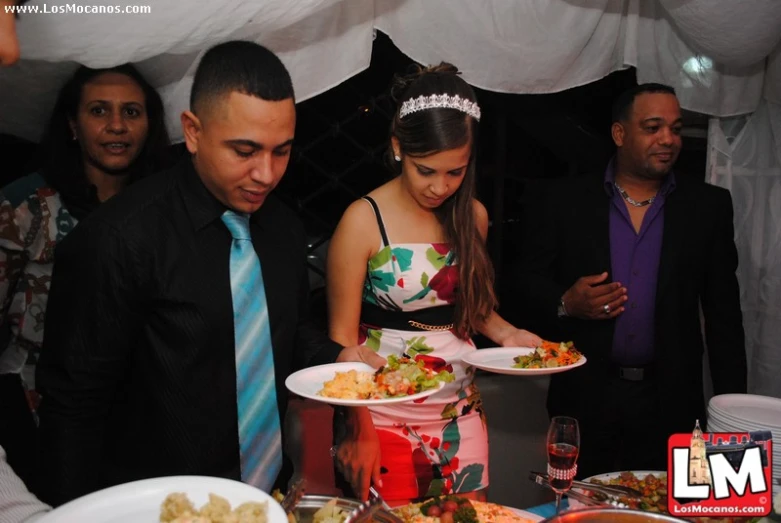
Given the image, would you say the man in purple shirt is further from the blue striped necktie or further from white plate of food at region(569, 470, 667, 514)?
the blue striped necktie

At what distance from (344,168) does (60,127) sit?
136 cm

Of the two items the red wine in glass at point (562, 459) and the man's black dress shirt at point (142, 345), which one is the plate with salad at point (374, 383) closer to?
the man's black dress shirt at point (142, 345)

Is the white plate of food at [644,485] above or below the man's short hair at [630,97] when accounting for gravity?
below

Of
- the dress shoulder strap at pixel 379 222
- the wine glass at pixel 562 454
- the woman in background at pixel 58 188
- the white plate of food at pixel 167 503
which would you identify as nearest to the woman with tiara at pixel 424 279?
the dress shoulder strap at pixel 379 222

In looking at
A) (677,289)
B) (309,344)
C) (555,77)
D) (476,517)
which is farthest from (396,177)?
(677,289)

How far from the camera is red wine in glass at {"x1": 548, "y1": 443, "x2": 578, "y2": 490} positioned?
1.47 meters

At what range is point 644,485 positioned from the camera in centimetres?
187

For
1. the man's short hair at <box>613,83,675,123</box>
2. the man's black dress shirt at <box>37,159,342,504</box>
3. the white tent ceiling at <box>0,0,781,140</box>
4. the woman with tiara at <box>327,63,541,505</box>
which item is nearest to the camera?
the man's black dress shirt at <box>37,159,342,504</box>

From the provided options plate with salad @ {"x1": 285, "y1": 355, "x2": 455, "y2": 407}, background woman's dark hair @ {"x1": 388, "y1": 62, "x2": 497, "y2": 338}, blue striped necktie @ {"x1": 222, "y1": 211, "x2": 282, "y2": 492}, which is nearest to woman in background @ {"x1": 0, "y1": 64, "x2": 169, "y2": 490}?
blue striped necktie @ {"x1": 222, "y1": 211, "x2": 282, "y2": 492}

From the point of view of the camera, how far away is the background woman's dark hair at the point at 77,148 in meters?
2.00

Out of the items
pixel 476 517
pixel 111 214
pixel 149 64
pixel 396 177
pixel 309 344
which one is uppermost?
pixel 149 64

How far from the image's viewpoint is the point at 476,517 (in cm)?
157

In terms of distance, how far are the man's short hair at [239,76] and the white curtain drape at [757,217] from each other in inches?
Result: 97.6

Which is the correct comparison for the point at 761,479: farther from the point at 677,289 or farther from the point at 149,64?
the point at 149,64
